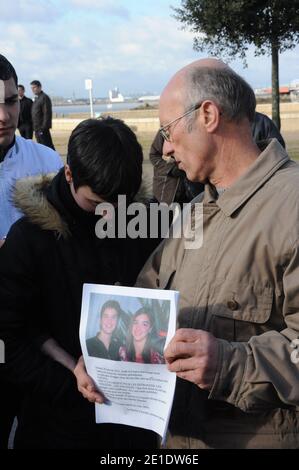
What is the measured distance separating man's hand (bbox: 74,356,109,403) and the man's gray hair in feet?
2.80

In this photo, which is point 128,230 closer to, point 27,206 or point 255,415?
point 27,206

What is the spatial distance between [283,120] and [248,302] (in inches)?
974

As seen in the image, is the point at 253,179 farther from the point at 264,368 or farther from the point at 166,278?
the point at 264,368

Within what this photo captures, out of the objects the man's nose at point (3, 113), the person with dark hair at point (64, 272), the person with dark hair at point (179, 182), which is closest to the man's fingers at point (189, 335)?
the person with dark hair at point (64, 272)

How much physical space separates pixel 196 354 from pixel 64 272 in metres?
0.63

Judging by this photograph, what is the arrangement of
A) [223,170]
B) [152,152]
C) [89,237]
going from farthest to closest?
1. [152,152]
2. [89,237]
3. [223,170]

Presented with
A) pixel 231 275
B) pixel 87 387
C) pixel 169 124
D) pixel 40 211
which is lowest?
pixel 87 387

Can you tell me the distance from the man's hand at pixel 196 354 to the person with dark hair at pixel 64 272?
0.47 m

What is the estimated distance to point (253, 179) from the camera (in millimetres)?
1934

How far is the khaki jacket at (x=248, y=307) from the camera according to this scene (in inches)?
69.8

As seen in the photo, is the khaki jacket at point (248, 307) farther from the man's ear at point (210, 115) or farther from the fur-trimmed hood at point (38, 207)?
the fur-trimmed hood at point (38, 207)

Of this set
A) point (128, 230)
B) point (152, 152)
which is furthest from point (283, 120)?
point (128, 230)

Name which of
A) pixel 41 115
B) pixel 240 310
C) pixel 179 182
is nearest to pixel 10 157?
pixel 240 310

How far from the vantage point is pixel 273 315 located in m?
1.88
